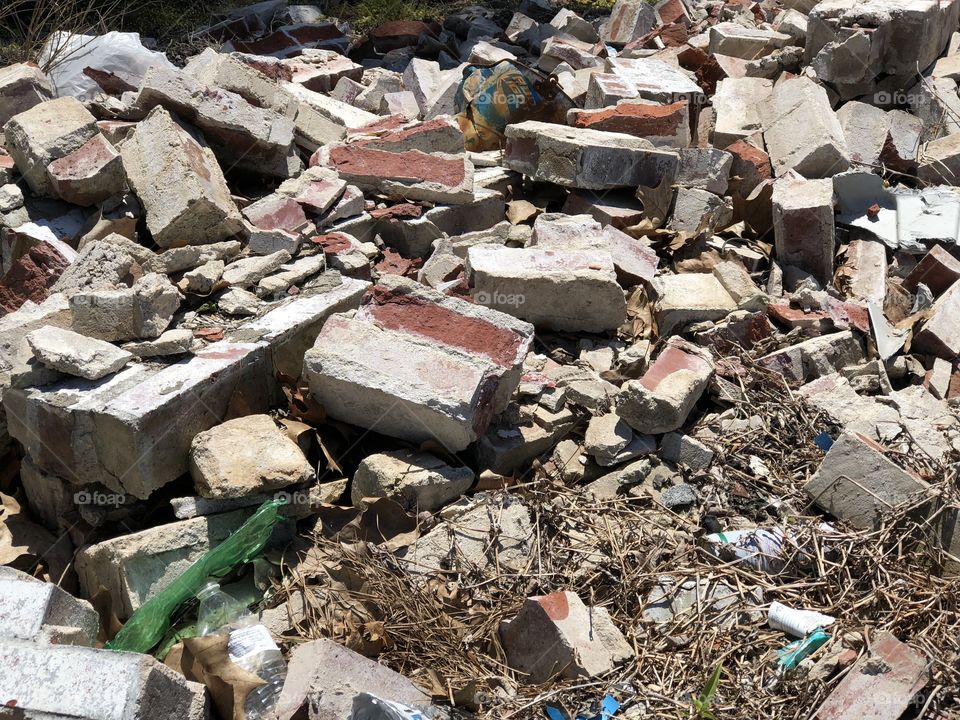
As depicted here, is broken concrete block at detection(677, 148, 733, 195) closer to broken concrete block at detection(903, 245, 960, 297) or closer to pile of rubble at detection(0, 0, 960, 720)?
pile of rubble at detection(0, 0, 960, 720)

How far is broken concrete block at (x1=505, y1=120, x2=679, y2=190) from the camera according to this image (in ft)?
18.6

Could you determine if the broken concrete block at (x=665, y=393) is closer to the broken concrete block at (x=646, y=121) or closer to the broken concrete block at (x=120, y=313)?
A: the broken concrete block at (x=120, y=313)

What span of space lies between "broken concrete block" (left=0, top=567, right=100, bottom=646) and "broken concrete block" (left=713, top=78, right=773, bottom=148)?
4980 millimetres

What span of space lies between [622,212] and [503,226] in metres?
0.72

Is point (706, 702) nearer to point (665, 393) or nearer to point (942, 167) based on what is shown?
point (665, 393)

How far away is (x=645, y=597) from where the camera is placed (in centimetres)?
357

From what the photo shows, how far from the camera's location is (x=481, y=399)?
3945 mm

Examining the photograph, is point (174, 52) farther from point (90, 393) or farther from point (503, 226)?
point (90, 393)

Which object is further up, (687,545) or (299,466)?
(299,466)

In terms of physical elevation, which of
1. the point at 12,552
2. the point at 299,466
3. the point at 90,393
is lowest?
the point at 12,552

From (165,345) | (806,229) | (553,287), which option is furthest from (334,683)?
(806,229)

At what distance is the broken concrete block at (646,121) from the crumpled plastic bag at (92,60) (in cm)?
293

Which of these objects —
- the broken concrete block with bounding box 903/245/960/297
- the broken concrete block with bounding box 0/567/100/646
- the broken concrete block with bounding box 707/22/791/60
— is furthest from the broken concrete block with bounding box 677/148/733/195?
the broken concrete block with bounding box 0/567/100/646

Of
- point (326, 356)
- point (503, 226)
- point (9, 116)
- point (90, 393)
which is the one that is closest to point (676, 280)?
point (503, 226)
